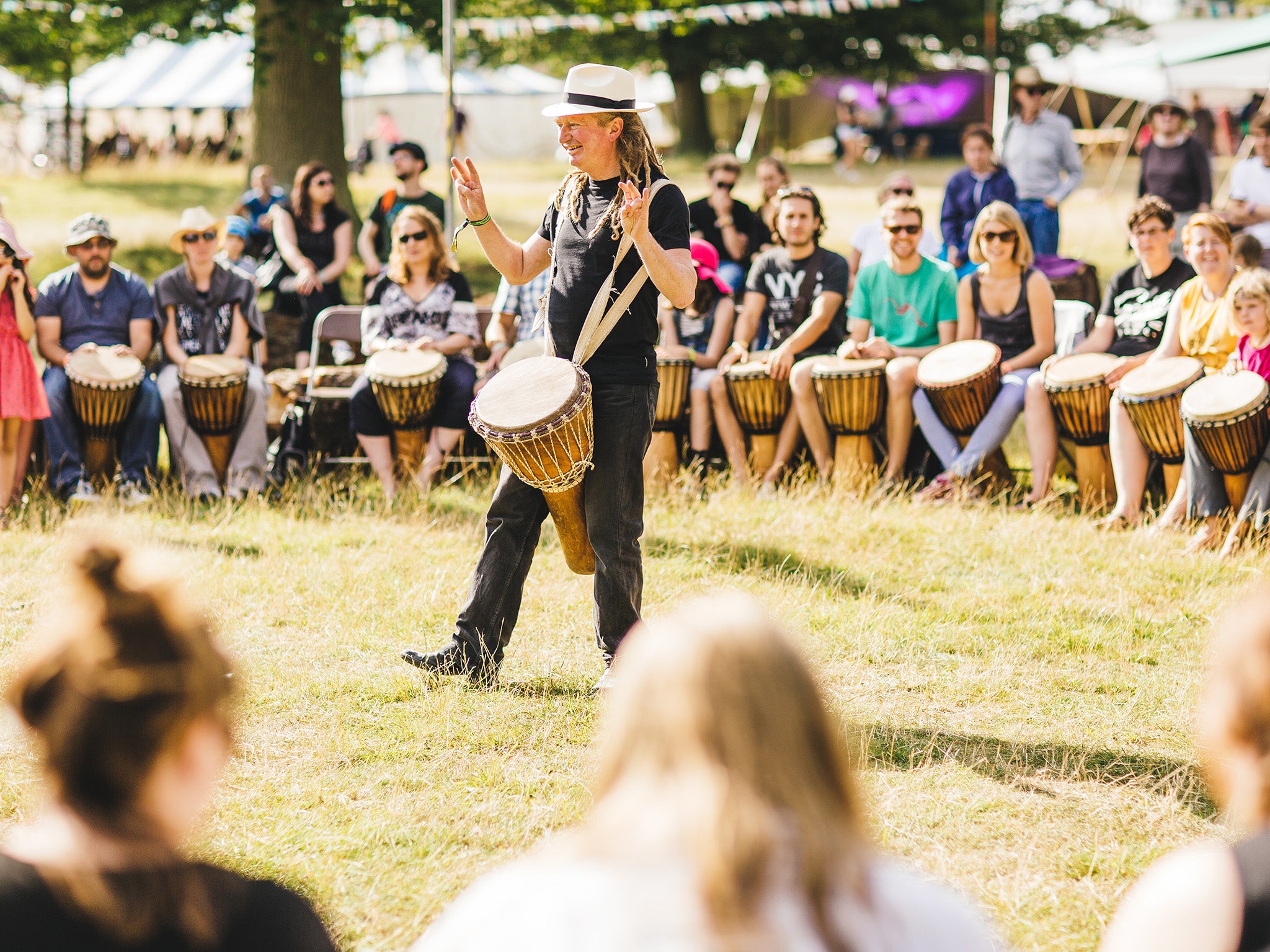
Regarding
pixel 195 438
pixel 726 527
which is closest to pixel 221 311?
pixel 195 438

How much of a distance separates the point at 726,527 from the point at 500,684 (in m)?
2.09

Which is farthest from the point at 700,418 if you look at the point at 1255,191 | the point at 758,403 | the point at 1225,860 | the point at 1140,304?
the point at 1225,860

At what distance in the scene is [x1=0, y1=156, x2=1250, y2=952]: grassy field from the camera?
3221mm

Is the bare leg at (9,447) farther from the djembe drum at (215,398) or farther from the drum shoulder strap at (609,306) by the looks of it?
the drum shoulder strap at (609,306)

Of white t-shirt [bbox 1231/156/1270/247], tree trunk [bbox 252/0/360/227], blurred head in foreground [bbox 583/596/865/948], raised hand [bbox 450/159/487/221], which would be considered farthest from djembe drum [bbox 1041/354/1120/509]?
tree trunk [bbox 252/0/360/227]

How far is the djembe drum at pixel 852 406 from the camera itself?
696 cm

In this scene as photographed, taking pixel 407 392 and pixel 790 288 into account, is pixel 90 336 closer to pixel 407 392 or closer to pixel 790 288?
pixel 407 392

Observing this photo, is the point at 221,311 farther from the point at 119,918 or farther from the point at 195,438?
the point at 119,918

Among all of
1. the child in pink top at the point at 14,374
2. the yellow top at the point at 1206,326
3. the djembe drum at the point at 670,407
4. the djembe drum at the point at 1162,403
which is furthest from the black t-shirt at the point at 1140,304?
the child in pink top at the point at 14,374

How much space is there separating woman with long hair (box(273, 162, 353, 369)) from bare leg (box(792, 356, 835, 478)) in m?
3.31

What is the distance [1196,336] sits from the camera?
644cm

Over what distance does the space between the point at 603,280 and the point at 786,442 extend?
3.39 m

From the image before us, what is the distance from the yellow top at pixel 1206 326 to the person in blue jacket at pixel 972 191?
2357 mm

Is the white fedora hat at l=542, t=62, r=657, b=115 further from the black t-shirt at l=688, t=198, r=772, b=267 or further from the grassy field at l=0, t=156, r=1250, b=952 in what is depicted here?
the black t-shirt at l=688, t=198, r=772, b=267
